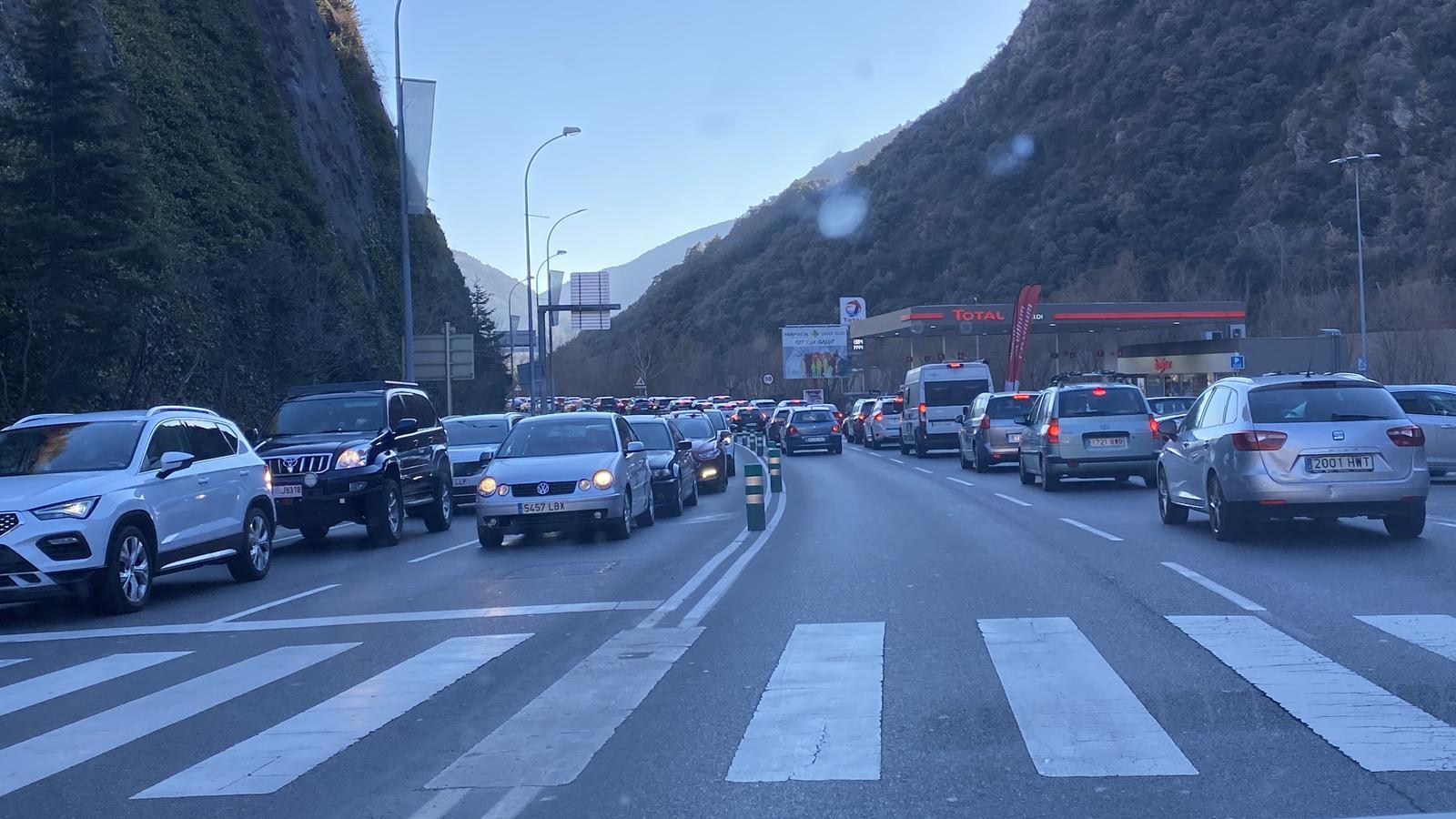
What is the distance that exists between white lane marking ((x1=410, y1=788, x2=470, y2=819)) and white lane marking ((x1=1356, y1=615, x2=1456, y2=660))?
5.58 metres

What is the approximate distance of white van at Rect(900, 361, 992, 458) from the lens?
35531 millimetres

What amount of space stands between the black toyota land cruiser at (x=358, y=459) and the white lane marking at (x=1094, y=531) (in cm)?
871

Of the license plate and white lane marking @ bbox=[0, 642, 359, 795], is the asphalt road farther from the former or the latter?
the license plate

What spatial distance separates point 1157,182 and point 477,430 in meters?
62.2

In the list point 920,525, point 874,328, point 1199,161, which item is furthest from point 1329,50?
point 920,525

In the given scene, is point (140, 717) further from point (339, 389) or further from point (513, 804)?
point (339, 389)

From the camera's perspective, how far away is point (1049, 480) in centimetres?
2216

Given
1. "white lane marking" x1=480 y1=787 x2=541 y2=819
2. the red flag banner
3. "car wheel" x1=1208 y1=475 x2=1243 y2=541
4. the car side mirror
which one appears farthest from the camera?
the red flag banner

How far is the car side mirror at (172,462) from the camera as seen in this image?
1226cm

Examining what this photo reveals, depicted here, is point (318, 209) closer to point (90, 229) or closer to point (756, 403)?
point (90, 229)

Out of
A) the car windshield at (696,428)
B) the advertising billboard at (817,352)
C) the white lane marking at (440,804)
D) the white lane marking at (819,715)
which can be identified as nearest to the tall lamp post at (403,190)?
the car windshield at (696,428)

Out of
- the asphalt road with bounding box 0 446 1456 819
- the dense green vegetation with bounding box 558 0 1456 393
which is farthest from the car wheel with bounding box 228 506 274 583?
the dense green vegetation with bounding box 558 0 1456 393

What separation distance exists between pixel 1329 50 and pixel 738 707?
257ft

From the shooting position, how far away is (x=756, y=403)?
66.8 m
